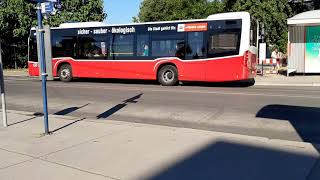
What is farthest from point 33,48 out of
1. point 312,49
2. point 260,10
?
point 260,10

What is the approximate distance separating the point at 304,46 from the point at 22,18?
24345 mm

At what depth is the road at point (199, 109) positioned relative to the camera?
904 centimetres

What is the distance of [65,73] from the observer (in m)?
23.1

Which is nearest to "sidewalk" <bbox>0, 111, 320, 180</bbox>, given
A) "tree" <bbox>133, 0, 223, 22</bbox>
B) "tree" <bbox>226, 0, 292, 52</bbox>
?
"tree" <bbox>226, 0, 292, 52</bbox>

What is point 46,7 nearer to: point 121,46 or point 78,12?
point 121,46

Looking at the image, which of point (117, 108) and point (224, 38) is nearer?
point (117, 108)

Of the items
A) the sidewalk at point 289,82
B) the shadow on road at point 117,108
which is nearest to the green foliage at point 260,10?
the sidewalk at point 289,82

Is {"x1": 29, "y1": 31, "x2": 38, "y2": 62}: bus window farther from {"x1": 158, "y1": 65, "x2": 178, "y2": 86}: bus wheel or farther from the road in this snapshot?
{"x1": 158, "y1": 65, "x2": 178, "y2": 86}: bus wheel

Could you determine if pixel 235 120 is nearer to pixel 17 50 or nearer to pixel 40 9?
pixel 40 9

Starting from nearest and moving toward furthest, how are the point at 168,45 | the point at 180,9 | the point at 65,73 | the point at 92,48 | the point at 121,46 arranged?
the point at 168,45 < the point at 121,46 < the point at 92,48 < the point at 65,73 < the point at 180,9

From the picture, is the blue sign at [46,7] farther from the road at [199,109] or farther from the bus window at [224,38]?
the bus window at [224,38]

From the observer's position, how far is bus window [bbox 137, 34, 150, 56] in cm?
2033

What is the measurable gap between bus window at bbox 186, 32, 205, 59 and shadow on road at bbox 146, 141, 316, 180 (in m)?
12.4

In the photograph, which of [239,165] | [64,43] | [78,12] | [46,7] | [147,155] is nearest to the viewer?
[239,165]
